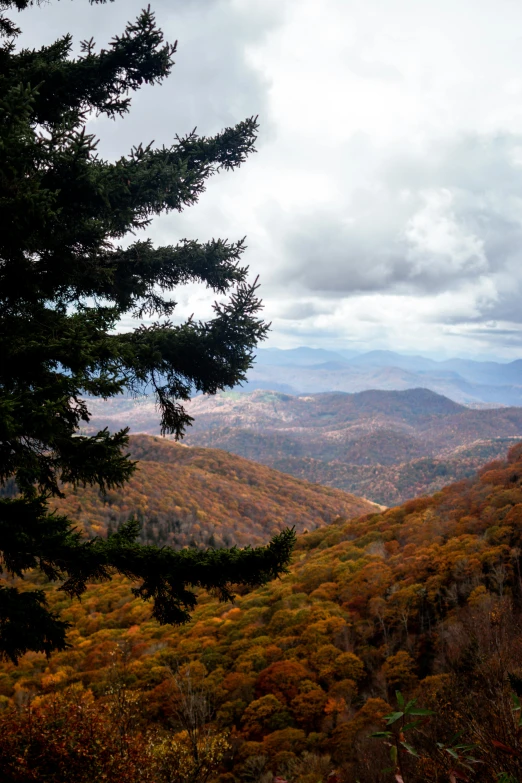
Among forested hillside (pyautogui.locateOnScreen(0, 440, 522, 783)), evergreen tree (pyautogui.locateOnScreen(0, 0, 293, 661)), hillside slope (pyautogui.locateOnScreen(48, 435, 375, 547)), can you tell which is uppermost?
evergreen tree (pyautogui.locateOnScreen(0, 0, 293, 661))

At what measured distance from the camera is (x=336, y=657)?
1670 cm

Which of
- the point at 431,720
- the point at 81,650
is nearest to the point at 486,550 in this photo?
the point at 431,720

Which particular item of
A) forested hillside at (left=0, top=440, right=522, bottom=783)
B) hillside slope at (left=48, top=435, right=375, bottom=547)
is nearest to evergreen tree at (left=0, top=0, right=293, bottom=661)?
forested hillside at (left=0, top=440, right=522, bottom=783)

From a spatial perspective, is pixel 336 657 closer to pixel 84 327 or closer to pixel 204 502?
pixel 84 327

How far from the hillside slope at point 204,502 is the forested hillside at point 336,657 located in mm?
26214

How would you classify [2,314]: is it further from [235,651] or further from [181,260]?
[235,651]

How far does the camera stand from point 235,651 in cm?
1933

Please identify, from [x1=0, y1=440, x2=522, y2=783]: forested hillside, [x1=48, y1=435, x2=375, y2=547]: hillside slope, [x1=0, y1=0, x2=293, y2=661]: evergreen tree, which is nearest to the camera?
[x1=0, y1=0, x2=293, y2=661]: evergreen tree

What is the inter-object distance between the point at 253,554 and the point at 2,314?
15.9 ft

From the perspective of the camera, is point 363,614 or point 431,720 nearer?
point 431,720

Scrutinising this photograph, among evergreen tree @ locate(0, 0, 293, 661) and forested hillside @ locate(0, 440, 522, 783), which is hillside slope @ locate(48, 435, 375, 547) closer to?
forested hillside @ locate(0, 440, 522, 783)

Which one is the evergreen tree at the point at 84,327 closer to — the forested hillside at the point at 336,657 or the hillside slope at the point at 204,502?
the forested hillside at the point at 336,657

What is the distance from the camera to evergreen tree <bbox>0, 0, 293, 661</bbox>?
4.90 meters

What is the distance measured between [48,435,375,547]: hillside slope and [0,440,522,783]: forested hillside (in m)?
26.2
